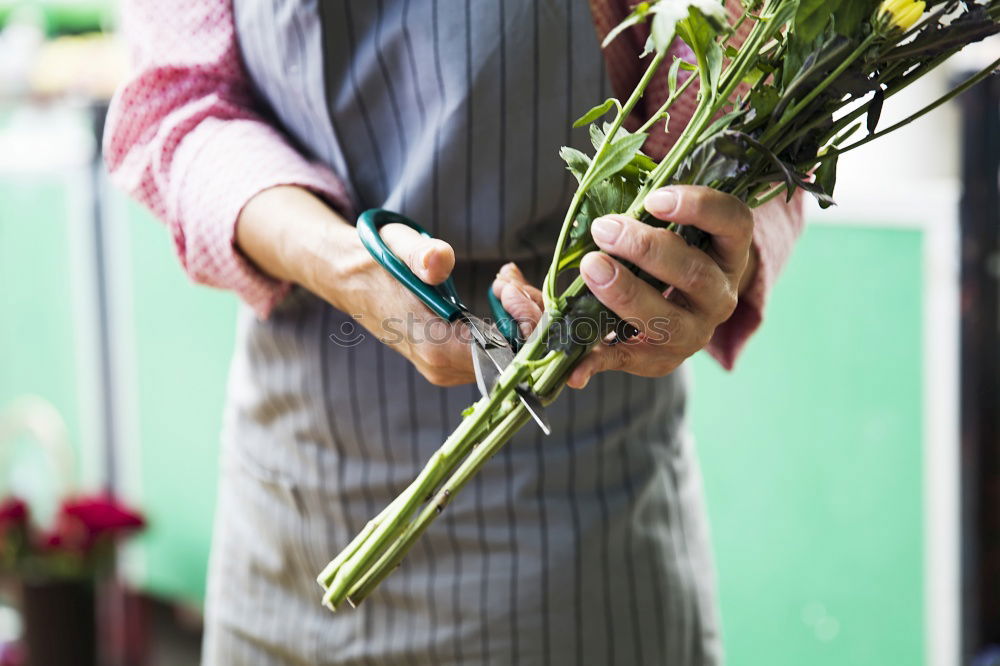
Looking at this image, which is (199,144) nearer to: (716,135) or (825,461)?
(716,135)

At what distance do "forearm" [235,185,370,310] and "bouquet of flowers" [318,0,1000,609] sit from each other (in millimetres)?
117

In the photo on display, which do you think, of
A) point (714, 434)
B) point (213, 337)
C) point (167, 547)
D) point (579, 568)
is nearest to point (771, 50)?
point (579, 568)

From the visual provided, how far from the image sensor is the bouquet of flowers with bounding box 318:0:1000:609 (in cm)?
39

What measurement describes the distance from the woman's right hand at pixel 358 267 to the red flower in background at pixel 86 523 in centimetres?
116

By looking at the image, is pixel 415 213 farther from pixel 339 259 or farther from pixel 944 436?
pixel 944 436

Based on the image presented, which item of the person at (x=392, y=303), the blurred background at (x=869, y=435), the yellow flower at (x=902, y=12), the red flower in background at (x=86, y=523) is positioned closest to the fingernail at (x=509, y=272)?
the person at (x=392, y=303)

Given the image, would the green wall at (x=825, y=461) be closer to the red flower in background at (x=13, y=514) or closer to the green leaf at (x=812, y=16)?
the green leaf at (x=812, y=16)

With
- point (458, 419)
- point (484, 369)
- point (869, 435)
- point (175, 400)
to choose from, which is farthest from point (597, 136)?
point (175, 400)

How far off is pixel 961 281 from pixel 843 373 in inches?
6.0

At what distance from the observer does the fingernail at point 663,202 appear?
0.41 meters

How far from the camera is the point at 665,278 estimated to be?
43 cm

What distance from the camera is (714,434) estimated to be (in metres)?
1.20

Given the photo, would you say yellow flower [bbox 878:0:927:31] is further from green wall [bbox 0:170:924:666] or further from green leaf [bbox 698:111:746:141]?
green wall [bbox 0:170:924:666]

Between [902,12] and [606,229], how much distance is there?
13 centimetres
